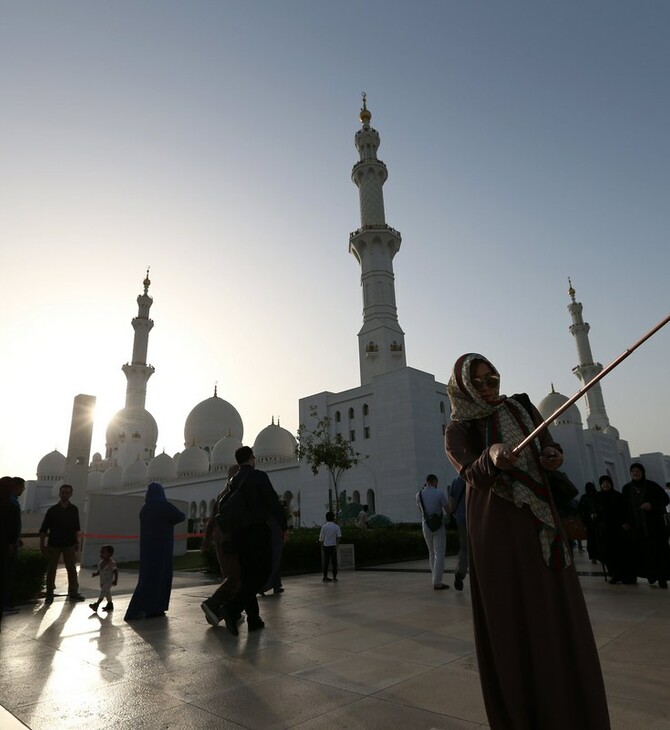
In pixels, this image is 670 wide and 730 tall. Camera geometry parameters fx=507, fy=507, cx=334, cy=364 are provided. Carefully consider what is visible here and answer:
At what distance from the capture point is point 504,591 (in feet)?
7.48

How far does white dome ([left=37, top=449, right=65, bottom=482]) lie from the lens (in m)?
60.2

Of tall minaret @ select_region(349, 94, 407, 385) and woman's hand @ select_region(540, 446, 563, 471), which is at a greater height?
tall minaret @ select_region(349, 94, 407, 385)

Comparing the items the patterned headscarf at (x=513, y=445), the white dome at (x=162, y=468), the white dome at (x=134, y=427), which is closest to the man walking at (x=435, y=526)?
the patterned headscarf at (x=513, y=445)

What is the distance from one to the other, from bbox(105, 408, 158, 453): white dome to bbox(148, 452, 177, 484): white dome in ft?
17.4

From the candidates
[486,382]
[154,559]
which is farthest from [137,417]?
[486,382]

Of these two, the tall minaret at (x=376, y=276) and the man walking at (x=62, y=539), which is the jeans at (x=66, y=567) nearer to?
the man walking at (x=62, y=539)

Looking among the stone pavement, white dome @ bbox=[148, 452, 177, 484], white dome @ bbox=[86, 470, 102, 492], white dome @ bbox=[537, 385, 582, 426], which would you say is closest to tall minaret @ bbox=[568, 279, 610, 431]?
white dome @ bbox=[537, 385, 582, 426]

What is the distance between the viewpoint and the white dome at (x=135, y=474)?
50013 millimetres

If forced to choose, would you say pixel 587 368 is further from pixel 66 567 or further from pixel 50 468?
pixel 50 468

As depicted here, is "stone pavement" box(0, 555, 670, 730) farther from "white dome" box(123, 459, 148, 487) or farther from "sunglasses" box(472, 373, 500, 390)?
"white dome" box(123, 459, 148, 487)

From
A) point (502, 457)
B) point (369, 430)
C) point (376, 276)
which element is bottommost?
point (502, 457)

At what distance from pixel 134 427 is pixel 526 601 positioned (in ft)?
186

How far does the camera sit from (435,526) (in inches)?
297

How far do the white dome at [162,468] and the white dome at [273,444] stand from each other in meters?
11.4
